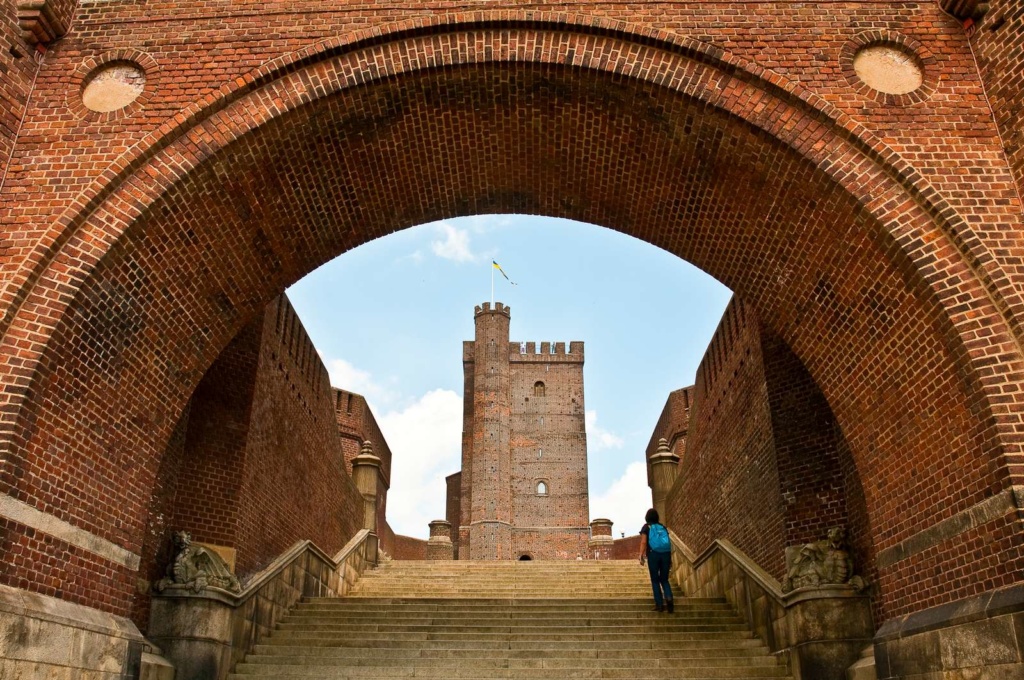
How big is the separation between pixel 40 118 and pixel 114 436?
10.2 feet

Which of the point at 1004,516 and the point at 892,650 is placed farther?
the point at 892,650

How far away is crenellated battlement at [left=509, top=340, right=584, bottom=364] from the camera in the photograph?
50.4 metres

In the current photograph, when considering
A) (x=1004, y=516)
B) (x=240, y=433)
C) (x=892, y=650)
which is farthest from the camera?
(x=240, y=433)

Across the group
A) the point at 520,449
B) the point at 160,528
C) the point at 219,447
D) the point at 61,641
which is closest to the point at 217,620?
the point at 160,528

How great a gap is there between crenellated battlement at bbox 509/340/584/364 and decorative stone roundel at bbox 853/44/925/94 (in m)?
42.5

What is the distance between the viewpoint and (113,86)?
8047mm

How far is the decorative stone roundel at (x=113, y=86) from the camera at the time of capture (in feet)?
26.0

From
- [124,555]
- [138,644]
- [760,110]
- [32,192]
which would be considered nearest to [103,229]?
[32,192]

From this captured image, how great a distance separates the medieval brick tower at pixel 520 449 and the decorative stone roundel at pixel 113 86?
36.4 metres

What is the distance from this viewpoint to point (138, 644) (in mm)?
7477

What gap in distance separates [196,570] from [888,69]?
8803 millimetres

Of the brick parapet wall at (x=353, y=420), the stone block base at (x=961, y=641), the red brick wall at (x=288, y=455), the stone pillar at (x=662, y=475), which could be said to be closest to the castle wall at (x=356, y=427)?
the brick parapet wall at (x=353, y=420)

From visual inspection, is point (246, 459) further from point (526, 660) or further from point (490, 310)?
point (490, 310)

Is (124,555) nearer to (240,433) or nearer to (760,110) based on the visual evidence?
(240,433)
